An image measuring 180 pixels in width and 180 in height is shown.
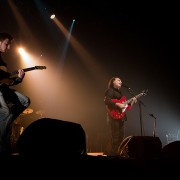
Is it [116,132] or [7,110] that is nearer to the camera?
[7,110]

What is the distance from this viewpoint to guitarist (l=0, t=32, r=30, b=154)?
3.72 meters

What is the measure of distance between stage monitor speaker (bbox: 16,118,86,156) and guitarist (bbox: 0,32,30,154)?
Answer: 1562 mm

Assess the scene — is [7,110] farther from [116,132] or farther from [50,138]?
[116,132]

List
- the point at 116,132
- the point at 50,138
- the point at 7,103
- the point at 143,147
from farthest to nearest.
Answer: the point at 116,132, the point at 7,103, the point at 143,147, the point at 50,138

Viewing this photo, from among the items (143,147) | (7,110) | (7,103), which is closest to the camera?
(143,147)

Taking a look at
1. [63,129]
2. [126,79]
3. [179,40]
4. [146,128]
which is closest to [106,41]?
[126,79]

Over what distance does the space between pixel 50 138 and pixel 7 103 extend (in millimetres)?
2438

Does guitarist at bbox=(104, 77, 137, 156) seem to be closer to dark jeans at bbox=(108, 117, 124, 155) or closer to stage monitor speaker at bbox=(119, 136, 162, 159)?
dark jeans at bbox=(108, 117, 124, 155)

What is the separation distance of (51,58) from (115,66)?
125 inches

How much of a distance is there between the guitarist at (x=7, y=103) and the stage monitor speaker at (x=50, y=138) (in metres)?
1.56

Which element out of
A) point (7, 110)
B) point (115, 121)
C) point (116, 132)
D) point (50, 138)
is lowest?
point (116, 132)

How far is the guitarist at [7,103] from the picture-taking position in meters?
3.72

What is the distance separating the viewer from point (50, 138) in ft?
6.57

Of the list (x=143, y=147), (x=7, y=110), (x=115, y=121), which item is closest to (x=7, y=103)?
(x=7, y=110)
